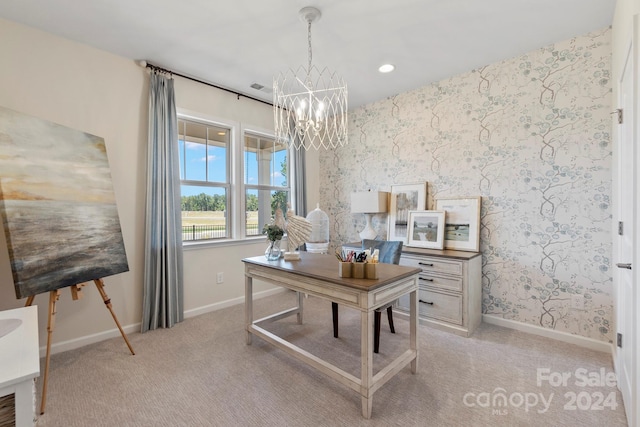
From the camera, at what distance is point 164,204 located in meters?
3.04

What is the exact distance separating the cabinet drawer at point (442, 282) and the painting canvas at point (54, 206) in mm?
2910

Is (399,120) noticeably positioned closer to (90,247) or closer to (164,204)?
(164,204)

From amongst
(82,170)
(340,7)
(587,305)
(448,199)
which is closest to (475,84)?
(448,199)

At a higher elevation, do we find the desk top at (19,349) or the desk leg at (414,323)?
the desk top at (19,349)

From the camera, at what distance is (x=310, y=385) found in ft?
6.71

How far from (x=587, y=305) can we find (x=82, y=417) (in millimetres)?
3932

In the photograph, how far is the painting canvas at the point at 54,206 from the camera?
1868 millimetres

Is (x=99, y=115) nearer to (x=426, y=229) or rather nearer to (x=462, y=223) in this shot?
(x=426, y=229)

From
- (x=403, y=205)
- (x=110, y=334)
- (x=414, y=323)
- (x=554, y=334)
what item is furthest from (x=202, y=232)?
(x=554, y=334)

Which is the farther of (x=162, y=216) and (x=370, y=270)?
(x=162, y=216)

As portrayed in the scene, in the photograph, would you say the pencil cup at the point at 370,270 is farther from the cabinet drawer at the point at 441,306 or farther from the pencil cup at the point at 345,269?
the cabinet drawer at the point at 441,306

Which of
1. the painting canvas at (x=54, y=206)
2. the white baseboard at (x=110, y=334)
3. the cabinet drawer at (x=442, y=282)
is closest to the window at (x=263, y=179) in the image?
the white baseboard at (x=110, y=334)

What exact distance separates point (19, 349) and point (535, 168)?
3.76m

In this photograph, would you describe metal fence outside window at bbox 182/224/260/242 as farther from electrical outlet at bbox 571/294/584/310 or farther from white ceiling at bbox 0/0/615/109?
electrical outlet at bbox 571/294/584/310
